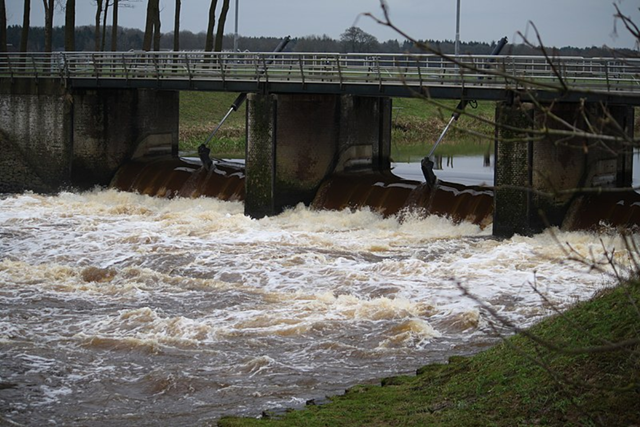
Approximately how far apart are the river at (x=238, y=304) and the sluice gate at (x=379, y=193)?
1.90 feet

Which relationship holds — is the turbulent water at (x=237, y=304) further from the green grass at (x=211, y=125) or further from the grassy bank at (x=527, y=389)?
the green grass at (x=211, y=125)

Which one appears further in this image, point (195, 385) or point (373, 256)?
point (373, 256)

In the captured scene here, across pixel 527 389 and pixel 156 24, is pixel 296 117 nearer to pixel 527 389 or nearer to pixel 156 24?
pixel 156 24

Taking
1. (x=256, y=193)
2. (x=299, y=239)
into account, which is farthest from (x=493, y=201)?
(x=256, y=193)

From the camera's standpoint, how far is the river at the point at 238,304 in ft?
42.2

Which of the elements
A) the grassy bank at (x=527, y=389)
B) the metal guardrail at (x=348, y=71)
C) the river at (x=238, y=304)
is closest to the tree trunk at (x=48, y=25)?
the metal guardrail at (x=348, y=71)

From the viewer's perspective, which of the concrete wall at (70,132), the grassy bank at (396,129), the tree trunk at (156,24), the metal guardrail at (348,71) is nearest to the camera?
the metal guardrail at (348,71)

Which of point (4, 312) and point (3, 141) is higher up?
point (3, 141)

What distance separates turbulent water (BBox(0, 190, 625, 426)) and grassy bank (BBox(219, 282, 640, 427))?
61cm

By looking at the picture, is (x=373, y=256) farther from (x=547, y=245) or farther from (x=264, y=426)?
(x=264, y=426)

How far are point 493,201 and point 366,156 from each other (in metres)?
6.47

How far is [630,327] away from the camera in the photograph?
947 centimetres

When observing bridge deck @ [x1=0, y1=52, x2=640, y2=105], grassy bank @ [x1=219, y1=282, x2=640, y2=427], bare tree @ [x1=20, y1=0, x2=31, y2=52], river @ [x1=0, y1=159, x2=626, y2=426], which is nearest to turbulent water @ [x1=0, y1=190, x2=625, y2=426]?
river @ [x1=0, y1=159, x2=626, y2=426]

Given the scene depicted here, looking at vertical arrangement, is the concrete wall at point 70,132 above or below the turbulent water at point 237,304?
above
